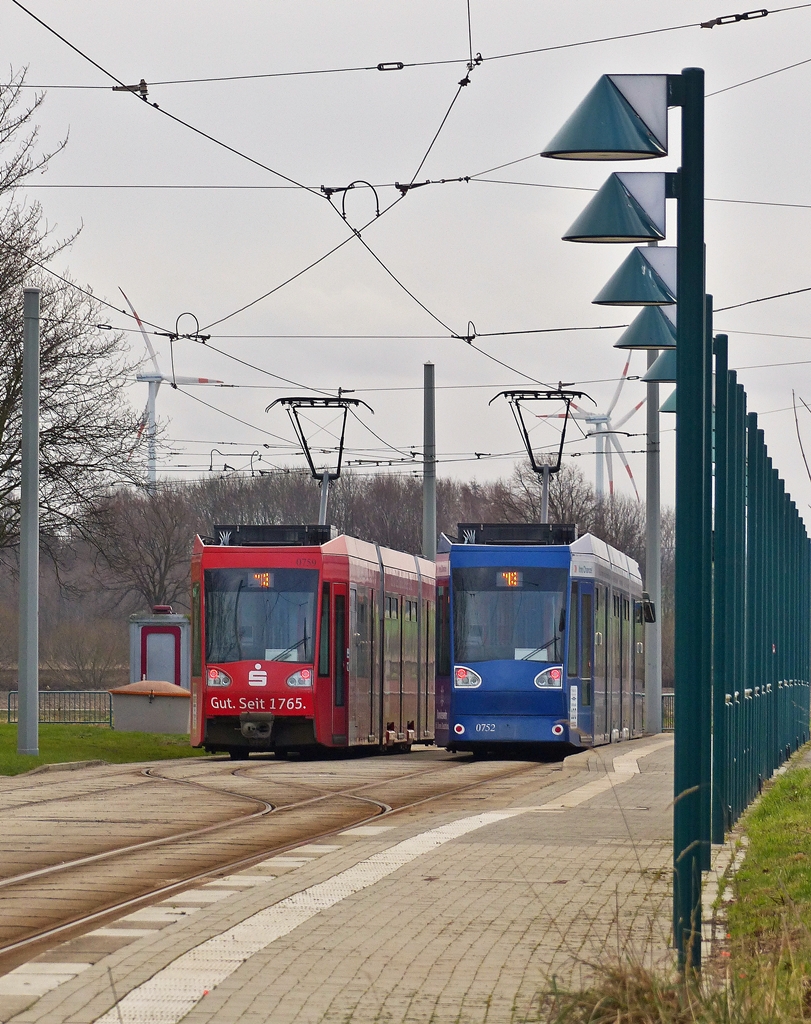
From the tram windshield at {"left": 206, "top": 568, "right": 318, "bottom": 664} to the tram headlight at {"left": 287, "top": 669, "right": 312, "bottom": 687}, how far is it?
193 millimetres

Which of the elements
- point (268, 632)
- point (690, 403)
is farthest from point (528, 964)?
point (268, 632)

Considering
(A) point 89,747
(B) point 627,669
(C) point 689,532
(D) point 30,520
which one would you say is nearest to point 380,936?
(C) point 689,532

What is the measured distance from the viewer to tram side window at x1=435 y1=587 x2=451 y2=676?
77.3ft

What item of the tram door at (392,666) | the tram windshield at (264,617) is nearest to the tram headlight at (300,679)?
the tram windshield at (264,617)

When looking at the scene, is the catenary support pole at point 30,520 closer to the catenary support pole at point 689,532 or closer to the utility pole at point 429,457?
the utility pole at point 429,457

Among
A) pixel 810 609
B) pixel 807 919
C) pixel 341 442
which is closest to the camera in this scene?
pixel 807 919

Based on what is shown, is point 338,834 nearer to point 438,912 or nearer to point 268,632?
point 438,912

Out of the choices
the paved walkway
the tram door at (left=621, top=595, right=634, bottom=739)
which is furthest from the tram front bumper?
the paved walkway

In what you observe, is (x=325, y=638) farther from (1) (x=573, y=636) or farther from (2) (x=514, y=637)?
(1) (x=573, y=636)

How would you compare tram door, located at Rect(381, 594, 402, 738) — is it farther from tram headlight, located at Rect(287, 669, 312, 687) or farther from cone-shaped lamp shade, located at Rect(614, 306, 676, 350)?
cone-shaped lamp shade, located at Rect(614, 306, 676, 350)

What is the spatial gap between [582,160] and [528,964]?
11.6 ft

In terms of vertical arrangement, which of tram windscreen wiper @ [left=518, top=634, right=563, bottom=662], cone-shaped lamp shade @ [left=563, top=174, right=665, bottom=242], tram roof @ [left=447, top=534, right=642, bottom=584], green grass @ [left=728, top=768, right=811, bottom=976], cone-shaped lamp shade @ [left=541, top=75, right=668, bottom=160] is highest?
cone-shaped lamp shade @ [left=541, top=75, right=668, bottom=160]

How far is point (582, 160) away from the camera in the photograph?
7.89m

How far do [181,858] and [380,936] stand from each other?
415cm
